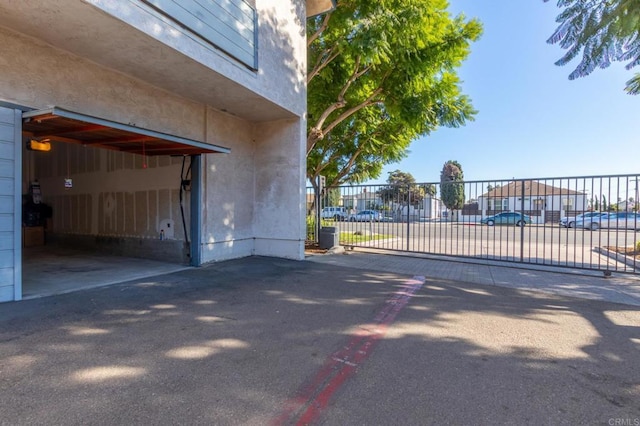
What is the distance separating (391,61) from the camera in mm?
10555

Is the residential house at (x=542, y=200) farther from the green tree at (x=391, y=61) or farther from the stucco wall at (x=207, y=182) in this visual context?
the stucco wall at (x=207, y=182)

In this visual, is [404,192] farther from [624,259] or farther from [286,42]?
[624,259]

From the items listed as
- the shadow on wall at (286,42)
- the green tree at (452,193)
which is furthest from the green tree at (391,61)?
the green tree at (452,193)

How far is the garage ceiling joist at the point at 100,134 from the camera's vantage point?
4.85 m

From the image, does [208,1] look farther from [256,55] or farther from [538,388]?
[538,388]

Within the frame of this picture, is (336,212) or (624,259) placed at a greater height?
(336,212)

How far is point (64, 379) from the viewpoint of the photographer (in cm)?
282

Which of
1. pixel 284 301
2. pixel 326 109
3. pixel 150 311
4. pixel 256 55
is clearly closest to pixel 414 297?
pixel 284 301

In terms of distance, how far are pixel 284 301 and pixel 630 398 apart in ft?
13.6

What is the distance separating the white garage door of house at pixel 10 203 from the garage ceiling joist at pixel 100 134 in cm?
25

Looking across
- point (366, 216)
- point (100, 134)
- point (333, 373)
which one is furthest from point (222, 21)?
point (366, 216)

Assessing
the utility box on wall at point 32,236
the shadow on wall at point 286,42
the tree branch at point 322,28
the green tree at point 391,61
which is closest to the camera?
the shadow on wall at point 286,42

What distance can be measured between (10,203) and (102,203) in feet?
18.2

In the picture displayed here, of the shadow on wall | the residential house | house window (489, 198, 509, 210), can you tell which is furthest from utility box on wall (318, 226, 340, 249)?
house window (489, 198, 509, 210)
